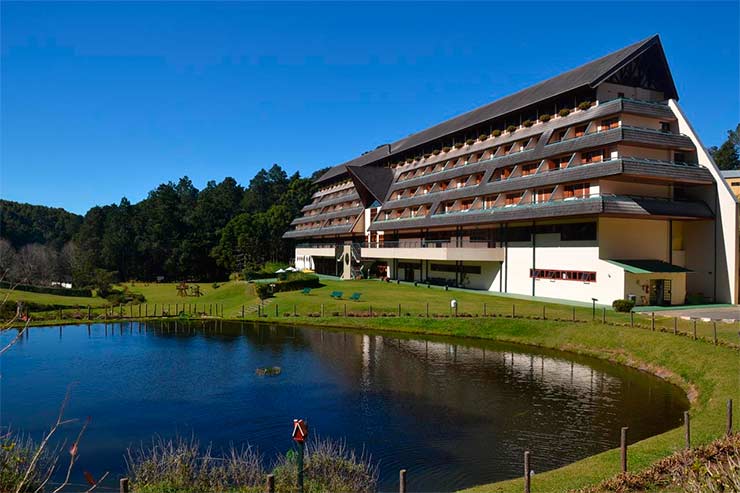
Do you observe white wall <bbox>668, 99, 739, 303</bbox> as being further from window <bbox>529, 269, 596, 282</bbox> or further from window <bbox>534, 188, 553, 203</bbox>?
window <bbox>534, 188, 553, 203</bbox>

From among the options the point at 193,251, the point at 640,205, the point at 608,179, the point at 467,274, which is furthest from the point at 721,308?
the point at 193,251

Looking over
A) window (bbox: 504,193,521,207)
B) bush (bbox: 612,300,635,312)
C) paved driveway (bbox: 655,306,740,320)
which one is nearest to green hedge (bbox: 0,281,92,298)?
window (bbox: 504,193,521,207)

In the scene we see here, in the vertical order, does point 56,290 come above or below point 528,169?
below

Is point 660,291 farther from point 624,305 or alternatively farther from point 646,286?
point 624,305

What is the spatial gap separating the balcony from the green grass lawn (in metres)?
3.92

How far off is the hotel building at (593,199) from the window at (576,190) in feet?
0.36

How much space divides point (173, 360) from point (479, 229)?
1458 inches

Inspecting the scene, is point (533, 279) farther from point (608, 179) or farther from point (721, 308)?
point (721, 308)

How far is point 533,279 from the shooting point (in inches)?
1946

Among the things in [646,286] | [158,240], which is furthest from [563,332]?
[158,240]

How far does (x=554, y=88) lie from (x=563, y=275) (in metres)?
19.8

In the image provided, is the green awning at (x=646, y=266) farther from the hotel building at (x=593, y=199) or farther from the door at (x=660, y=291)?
the door at (x=660, y=291)

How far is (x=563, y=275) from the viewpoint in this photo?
4603 cm

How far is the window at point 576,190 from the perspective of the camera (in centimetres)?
4403
